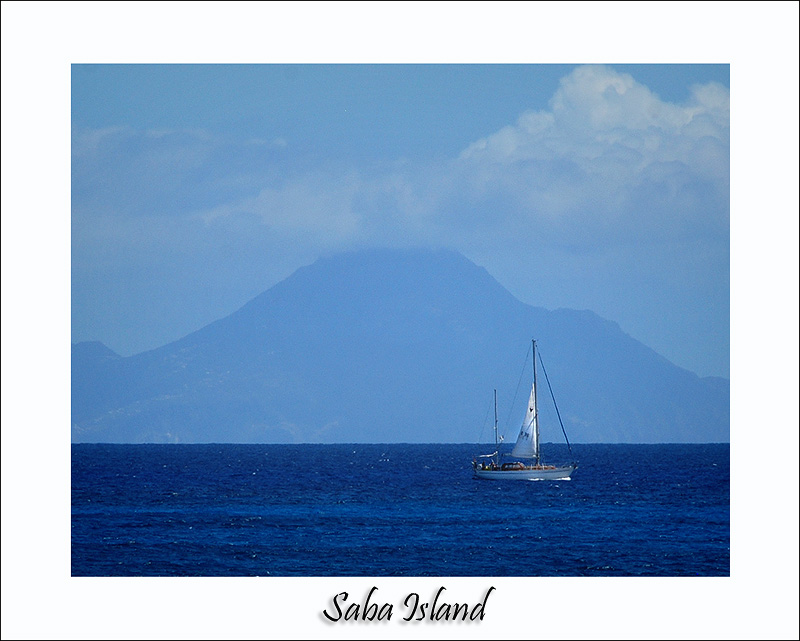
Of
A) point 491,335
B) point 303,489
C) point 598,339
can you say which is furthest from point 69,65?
point 491,335

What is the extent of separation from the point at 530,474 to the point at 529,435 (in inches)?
120

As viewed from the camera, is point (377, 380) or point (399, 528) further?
point (377, 380)

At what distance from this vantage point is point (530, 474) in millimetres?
61094

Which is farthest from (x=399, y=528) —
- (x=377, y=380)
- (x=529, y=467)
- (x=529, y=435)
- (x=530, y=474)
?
(x=377, y=380)

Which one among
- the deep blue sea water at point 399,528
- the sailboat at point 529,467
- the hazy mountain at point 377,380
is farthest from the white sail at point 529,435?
the hazy mountain at point 377,380

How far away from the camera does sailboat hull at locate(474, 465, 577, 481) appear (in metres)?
61.1

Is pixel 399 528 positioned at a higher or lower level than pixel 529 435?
lower

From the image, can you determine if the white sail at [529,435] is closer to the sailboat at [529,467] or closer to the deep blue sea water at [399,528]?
the sailboat at [529,467]

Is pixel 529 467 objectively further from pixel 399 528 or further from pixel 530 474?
pixel 399 528

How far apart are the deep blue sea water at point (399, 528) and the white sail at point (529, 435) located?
9.90 ft

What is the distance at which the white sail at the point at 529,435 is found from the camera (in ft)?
206

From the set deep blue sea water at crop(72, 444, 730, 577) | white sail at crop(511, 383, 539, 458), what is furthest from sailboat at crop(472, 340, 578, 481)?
deep blue sea water at crop(72, 444, 730, 577)

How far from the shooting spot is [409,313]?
153 m

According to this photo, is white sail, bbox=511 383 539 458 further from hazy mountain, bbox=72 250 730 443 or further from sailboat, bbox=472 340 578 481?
hazy mountain, bbox=72 250 730 443
